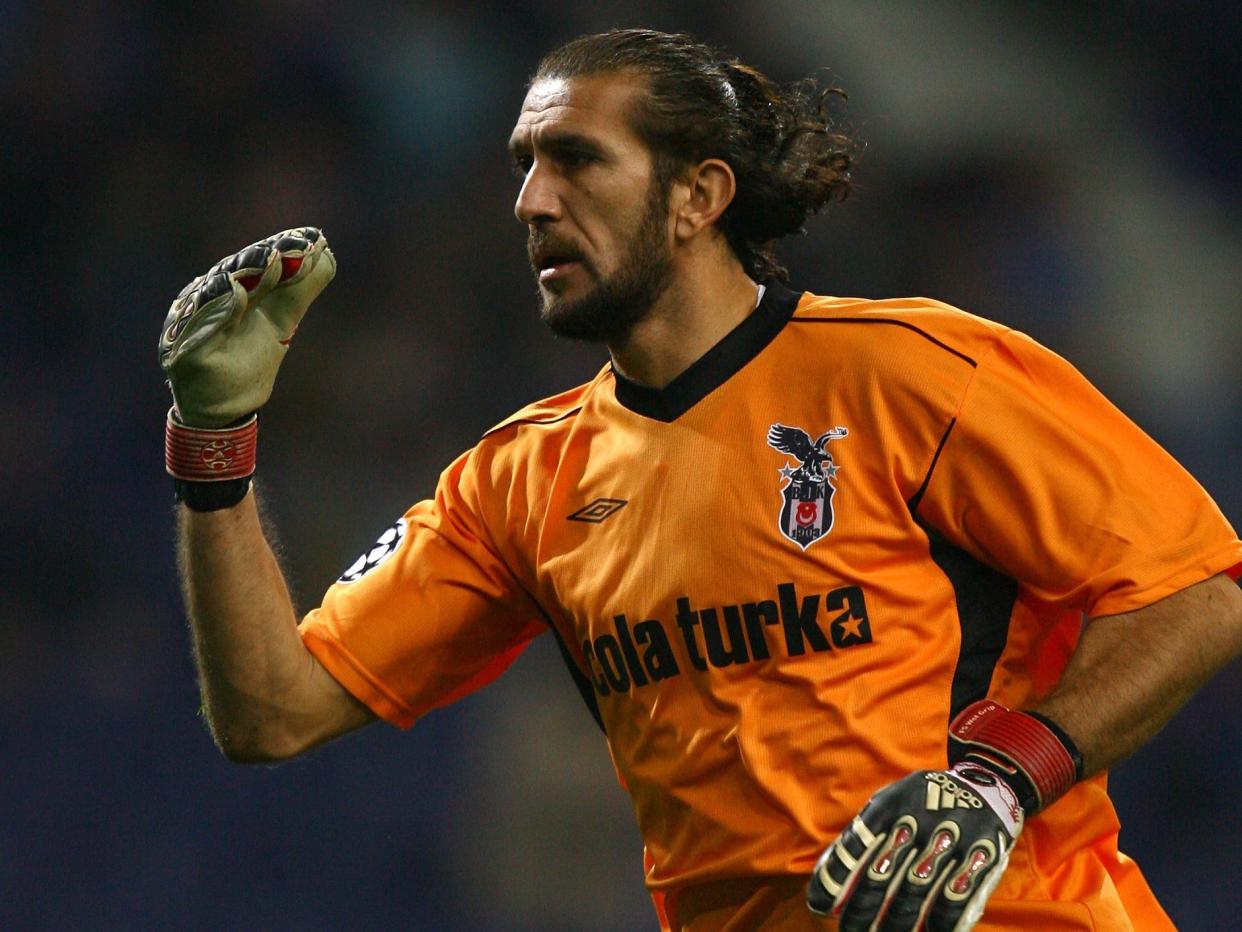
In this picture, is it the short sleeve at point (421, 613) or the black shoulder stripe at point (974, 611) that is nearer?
the black shoulder stripe at point (974, 611)

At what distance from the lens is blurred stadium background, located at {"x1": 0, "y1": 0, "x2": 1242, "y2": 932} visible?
17.1 feet

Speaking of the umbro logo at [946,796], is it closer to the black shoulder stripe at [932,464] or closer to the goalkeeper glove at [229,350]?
the black shoulder stripe at [932,464]

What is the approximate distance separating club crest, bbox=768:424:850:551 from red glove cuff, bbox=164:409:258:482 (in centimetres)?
89

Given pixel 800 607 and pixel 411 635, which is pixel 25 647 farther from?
pixel 800 607

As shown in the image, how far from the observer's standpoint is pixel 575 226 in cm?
293

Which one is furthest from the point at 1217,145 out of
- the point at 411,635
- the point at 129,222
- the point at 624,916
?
the point at 411,635

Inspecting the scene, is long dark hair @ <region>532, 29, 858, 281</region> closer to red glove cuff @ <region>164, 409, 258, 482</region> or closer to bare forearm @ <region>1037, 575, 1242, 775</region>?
red glove cuff @ <region>164, 409, 258, 482</region>

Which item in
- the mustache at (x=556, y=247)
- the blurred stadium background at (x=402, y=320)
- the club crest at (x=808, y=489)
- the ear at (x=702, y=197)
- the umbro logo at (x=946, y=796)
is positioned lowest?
the blurred stadium background at (x=402, y=320)

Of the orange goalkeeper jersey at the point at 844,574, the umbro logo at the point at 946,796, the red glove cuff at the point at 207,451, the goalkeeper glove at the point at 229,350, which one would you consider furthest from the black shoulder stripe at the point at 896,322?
the red glove cuff at the point at 207,451

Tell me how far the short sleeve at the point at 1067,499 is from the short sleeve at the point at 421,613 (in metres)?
0.84

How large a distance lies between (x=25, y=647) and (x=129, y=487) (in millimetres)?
621

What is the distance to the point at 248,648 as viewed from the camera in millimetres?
2930

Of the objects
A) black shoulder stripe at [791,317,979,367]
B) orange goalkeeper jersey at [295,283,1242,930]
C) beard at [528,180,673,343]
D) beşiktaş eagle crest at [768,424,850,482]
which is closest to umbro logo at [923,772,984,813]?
orange goalkeeper jersey at [295,283,1242,930]

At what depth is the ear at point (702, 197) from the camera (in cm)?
303
